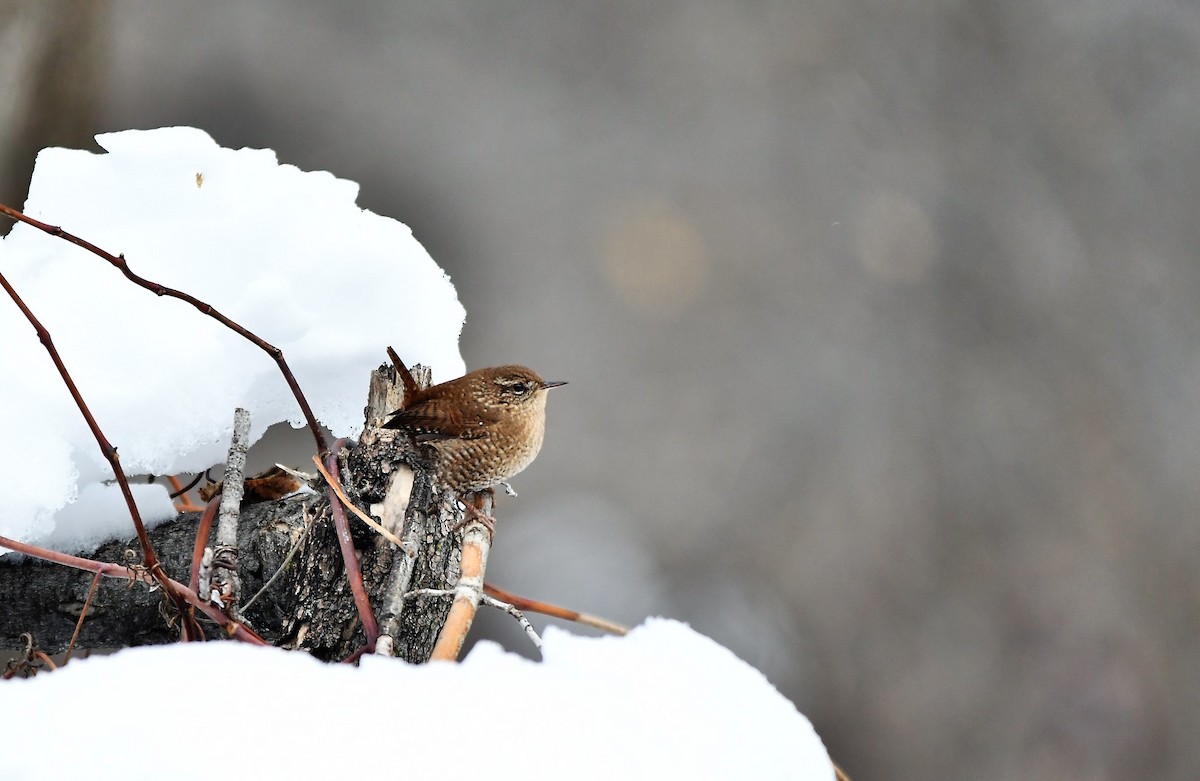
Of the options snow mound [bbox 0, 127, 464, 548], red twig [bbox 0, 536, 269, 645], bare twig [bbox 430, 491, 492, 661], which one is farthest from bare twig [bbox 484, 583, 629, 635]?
snow mound [bbox 0, 127, 464, 548]

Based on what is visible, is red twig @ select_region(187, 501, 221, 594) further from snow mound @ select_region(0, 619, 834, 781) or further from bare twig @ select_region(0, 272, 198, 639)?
snow mound @ select_region(0, 619, 834, 781)

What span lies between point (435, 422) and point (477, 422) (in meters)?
0.07

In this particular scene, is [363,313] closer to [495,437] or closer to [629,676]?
[495,437]

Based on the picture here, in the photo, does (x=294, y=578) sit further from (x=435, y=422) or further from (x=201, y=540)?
(x=435, y=422)

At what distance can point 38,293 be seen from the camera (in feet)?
3.37

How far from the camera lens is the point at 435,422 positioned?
1156 millimetres

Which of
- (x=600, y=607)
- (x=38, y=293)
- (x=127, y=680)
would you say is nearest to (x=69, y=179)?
(x=38, y=293)

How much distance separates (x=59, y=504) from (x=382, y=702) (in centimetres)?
56

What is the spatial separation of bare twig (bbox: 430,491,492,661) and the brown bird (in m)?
0.11

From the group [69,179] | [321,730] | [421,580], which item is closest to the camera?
[321,730]

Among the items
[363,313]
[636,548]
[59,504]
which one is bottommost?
[636,548]

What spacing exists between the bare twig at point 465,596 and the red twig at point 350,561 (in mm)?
63

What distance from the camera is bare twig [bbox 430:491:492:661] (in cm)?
69

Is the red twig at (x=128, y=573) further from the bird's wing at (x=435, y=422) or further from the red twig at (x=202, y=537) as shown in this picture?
the bird's wing at (x=435, y=422)
